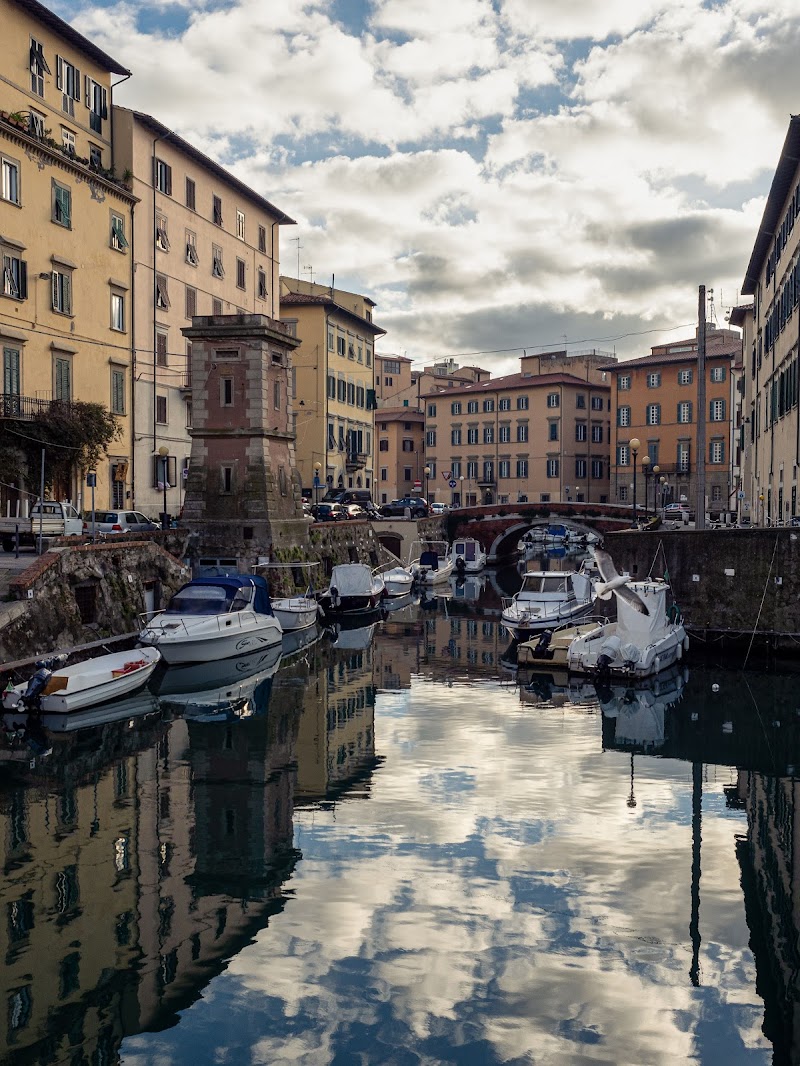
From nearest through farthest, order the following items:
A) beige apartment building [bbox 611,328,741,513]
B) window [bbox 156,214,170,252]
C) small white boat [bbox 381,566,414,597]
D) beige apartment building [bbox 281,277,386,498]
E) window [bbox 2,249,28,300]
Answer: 1. window [bbox 2,249,28,300]
2. window [bbox 156,214,170,252]
3. small white boat [bbox 381,566,414,597]
4. beige apartment building [bbox 281,277,386,498]
5. beige apartment building [bbox 611,328,741,513]

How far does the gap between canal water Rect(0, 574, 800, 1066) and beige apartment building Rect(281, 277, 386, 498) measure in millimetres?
47674

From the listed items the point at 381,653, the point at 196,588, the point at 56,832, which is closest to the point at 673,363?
the point at 381,653

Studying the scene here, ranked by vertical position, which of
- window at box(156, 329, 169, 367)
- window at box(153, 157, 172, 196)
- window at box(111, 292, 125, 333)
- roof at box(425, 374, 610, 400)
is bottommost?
window at box(156, 329, 169, 367)

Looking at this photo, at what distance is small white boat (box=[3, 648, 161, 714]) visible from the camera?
2494cm

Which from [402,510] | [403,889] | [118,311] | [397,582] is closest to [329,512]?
[397,582]

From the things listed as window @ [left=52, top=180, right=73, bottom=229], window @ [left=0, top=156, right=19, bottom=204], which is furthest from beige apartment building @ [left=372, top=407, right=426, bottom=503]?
window @ [left=0, top=156, right=19, bottom=204]

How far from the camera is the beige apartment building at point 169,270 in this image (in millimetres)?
50844

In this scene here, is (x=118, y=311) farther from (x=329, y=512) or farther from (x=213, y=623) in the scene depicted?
(x=213, y=623)

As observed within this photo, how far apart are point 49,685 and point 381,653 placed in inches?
631

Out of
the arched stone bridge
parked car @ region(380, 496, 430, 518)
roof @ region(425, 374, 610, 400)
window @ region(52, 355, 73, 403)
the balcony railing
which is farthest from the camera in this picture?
roof @ region(425, 374, 610, 400)

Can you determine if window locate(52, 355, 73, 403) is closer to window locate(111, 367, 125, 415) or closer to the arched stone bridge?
window locate(111, 367, 125, 415)

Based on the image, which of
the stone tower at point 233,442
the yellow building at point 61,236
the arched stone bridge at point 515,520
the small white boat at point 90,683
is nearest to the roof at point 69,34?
the yellow building at point 61,236

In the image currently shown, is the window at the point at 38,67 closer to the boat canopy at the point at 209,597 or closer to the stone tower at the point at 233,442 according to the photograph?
the stone tower at the point at 233,442

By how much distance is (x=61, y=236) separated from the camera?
1747 inches
